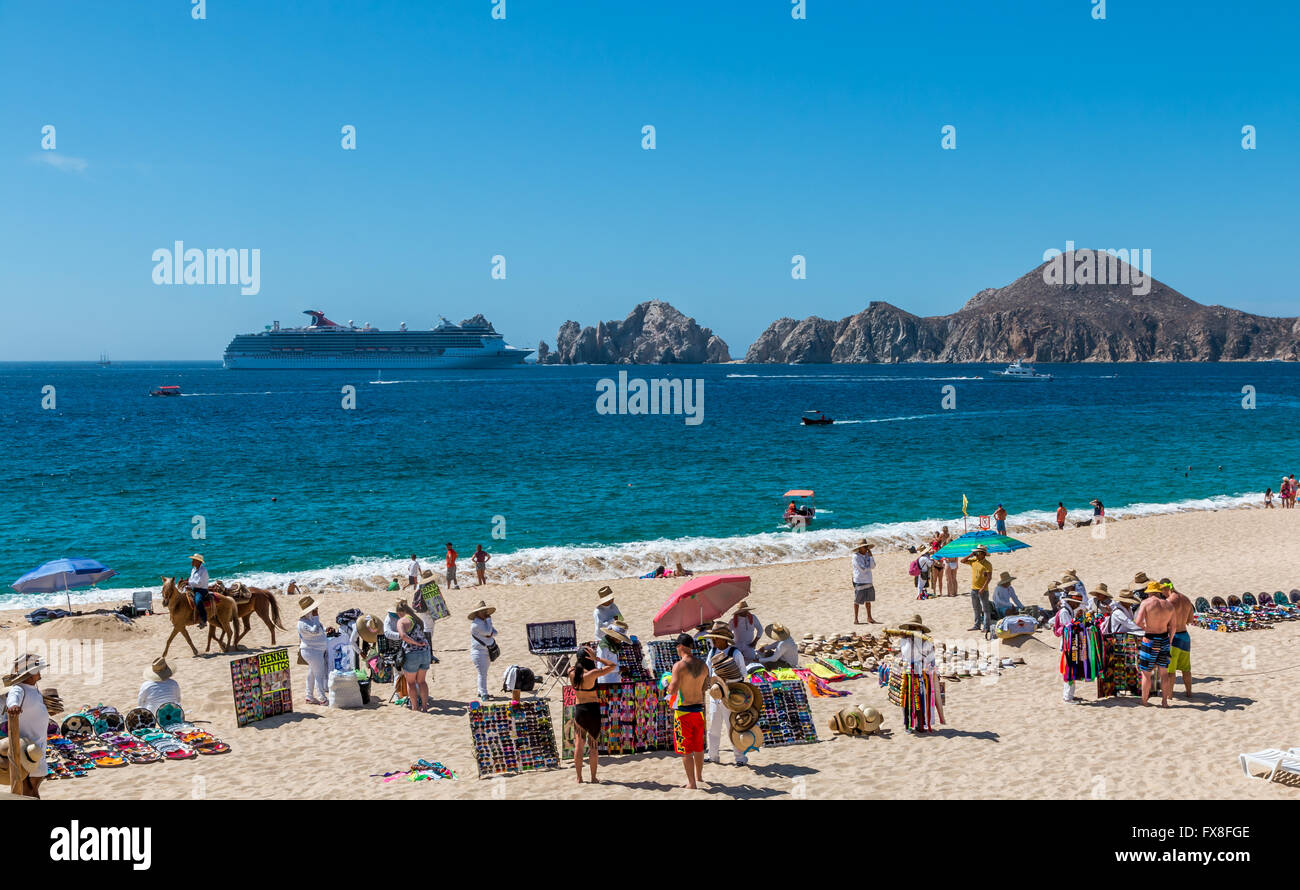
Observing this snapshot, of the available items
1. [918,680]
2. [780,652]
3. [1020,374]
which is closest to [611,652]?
[780,652]

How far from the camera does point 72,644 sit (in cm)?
1650

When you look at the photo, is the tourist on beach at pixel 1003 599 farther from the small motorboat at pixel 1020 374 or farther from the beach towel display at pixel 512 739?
the small motorboat at pixel 1020 374

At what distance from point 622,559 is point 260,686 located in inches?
649

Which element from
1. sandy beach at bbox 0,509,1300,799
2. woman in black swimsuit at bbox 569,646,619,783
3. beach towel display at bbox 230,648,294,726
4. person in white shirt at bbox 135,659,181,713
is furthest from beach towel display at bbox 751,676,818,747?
person in white shirt at bbox 135,659,181,713

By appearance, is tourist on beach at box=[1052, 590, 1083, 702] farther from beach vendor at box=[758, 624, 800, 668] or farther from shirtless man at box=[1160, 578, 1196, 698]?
beach vendor at box=[758, 624, 800, 668]

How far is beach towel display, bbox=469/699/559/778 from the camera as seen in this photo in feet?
30.6

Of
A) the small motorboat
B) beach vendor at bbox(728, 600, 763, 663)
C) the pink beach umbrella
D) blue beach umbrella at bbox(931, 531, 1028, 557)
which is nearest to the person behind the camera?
beach vendor at bbox(728, 600, 763, 663)

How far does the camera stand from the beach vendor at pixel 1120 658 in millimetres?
11273

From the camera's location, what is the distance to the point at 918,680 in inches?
410

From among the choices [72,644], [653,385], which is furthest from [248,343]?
[72,644]

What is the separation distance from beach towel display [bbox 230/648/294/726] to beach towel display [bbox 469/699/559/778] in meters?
3.49

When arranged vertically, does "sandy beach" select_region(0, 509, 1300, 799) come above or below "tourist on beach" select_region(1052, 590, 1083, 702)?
below
